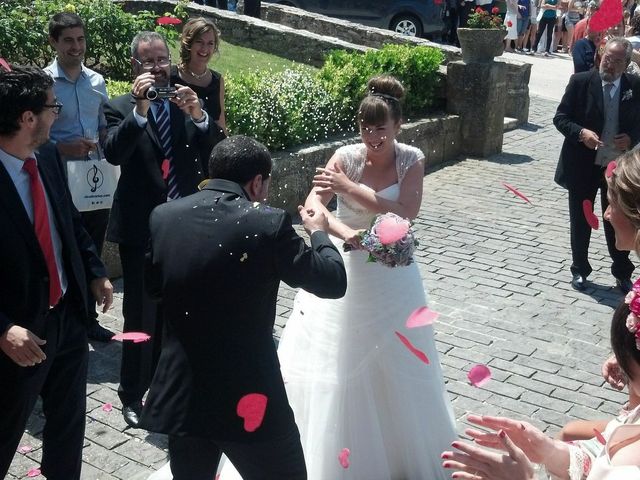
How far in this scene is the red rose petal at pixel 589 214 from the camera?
24.8 feet

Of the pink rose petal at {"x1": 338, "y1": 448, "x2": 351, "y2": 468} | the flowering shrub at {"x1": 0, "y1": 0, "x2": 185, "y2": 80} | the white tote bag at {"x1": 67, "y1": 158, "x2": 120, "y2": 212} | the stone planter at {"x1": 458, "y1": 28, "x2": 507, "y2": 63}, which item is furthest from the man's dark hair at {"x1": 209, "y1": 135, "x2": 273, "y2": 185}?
the stone planter at {"x1": 458, "y1": 28, "x2": 507, "y2": 63}

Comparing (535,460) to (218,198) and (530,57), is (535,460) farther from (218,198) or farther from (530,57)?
(530,57)

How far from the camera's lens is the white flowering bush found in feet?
29.3

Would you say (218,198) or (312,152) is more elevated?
(218,198)

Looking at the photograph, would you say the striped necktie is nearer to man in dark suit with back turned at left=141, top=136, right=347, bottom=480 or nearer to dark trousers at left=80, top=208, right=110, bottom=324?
dark trousers at left=80, top=208, right=110, bottom=324

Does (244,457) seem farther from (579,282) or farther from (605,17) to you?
(605,17)

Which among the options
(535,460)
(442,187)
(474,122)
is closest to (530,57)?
(474,122)

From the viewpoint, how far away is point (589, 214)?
298 inches

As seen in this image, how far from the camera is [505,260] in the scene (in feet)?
27.2

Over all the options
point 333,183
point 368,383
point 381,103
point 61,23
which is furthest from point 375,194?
point 61,23

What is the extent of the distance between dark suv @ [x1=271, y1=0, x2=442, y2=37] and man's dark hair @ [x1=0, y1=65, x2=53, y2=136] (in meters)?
16.3

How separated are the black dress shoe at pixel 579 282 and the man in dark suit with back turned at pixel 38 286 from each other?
4.68m

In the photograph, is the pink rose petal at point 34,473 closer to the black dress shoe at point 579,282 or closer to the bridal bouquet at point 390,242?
the bridal bouquet at point 390,242

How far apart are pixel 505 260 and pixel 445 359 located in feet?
7.54
